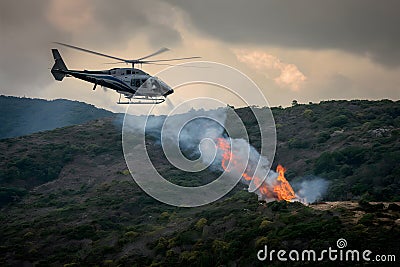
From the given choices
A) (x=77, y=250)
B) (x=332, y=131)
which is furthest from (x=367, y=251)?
(x=332, y=131)

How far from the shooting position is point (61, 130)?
15188cm

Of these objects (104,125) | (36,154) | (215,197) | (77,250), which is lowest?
(77,250)

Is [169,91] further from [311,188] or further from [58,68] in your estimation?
[311,188]

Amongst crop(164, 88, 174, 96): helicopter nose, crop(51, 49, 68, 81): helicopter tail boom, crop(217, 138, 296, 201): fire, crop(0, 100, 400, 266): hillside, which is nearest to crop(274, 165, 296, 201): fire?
crop(217, 138, 296, 201): fire

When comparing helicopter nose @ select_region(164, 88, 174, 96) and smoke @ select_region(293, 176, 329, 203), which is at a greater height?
helicopter nose @ select_region(164, 88, 174, 96)

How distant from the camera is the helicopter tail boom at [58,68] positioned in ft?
251

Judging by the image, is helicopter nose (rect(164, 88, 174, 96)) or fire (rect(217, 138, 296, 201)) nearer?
helicopter nose (rect(164, 88, 174, 96))

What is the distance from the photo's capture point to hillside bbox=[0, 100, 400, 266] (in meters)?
62.2

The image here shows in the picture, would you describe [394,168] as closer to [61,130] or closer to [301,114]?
[301,114]

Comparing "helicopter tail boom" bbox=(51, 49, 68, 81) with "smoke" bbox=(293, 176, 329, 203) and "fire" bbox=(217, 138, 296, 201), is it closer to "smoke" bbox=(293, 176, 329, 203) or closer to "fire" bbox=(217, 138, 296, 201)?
"fire" bbox=(217, 138, 296, 201)

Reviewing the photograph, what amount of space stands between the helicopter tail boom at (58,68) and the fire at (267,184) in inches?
1324

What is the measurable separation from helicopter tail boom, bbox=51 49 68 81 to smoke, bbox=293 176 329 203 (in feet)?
123

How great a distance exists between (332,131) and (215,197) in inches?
1333

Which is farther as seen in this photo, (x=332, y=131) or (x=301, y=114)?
(x=301, y=114)
